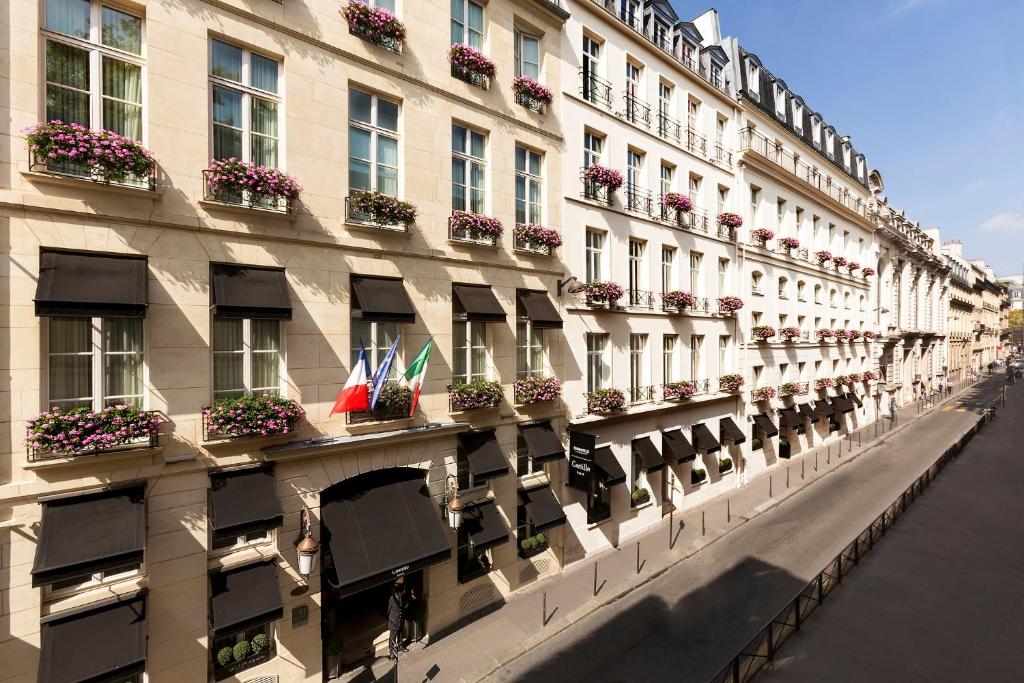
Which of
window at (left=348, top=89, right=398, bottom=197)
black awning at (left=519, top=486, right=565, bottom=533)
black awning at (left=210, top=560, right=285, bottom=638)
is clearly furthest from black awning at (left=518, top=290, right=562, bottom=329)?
black awning at (left=210, top=560, right=285, bottom=638)

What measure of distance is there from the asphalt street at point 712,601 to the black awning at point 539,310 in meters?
8.76

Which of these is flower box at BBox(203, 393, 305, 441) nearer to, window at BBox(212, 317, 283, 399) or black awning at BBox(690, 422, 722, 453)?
window at BBox(212, 317, 283, 399)

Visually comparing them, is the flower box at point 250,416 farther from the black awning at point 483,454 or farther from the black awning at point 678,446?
the black awning at point 678,446

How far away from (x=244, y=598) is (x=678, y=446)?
53.1ft

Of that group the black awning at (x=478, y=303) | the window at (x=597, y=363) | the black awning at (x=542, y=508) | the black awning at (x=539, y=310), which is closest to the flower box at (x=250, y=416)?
the black awning at (x=478, y=303)

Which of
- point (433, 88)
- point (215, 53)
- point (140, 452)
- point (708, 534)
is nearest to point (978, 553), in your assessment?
point (708, 534)

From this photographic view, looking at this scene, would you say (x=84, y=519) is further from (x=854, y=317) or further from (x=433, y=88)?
(x=854, y=317)

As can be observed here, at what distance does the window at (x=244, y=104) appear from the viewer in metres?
9.57

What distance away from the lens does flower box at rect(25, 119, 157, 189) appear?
7.39m

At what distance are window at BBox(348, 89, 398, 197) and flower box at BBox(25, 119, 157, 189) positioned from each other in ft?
13.9

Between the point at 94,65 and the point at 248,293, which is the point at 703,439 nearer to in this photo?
the point at 248,293

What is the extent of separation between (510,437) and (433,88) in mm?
→ 10387

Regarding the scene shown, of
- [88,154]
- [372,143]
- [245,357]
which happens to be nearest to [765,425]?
[372,143]

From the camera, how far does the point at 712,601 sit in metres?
13.7
